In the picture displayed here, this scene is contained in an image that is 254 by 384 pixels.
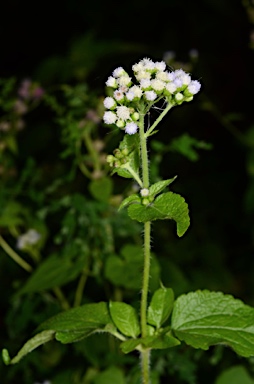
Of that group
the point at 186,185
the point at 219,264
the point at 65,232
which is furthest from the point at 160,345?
the point at 186,185

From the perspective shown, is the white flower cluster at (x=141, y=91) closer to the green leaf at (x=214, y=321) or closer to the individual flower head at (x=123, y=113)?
the individual flower head at (x=123, y=113)

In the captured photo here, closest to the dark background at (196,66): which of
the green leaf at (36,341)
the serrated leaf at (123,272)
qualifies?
the serrated leaf at (123,272)

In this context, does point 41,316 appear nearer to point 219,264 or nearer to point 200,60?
point 219,264

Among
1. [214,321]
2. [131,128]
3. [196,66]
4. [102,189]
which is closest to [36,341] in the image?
[214,321]

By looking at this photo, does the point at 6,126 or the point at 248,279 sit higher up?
the point at 6,126

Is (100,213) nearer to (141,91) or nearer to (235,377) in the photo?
(235,377)

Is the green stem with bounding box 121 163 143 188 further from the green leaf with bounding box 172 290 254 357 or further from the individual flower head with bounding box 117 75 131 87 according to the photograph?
the green leaf with bounding box 172 290 254 357
